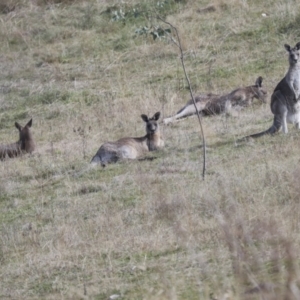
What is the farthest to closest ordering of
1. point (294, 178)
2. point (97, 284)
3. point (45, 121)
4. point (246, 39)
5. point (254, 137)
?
point (246, 39), point (45, 121), point (254, 137), point (294, 178), point (97, 284)

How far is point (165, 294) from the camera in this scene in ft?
24.1

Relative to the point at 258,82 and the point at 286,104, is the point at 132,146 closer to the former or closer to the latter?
the point at 286,104

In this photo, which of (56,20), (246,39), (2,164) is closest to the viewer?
(2,164)

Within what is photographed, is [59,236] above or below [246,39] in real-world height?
below

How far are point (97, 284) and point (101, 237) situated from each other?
4.67ft

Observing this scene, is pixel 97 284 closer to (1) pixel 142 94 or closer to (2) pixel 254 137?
(2) pixel 254 137

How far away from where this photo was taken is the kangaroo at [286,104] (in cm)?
1366

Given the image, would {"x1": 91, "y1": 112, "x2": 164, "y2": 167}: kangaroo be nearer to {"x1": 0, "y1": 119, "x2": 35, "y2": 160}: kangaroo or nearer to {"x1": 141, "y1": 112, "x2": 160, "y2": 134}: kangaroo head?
{"x1": 141, "y1": 112, "x2": 160, "y2": 134}: kangaroo head

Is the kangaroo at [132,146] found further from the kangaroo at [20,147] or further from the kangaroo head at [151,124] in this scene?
the kangaroo at [20,147]

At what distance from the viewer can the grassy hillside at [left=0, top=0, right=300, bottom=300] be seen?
26.6 ft

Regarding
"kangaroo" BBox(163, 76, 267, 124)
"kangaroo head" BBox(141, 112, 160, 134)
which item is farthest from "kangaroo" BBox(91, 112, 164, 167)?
"kangaroo" BBox(163, 76, 267, 124)

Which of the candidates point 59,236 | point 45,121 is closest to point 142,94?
point 45,121

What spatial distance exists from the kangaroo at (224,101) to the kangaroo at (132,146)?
1.42 metres

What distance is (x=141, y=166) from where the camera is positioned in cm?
1305
